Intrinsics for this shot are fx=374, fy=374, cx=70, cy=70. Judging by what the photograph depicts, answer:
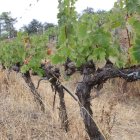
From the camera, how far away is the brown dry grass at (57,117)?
514 centimetres

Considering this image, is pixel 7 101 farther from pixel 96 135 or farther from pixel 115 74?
pixel 115 74

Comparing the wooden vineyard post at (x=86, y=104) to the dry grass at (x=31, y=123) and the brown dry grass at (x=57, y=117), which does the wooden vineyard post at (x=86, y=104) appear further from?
the dry grass at (x=31, y=123)

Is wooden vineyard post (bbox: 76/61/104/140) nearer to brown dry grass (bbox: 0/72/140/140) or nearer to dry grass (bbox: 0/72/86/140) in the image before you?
brown dry grass (bbox: 0/72/140/140)

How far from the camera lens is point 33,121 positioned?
615cm

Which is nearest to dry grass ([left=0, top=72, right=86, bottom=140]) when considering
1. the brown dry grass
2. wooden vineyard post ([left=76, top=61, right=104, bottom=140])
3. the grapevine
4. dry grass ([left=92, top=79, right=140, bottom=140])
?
the brown dry grass

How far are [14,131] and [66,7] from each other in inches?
110

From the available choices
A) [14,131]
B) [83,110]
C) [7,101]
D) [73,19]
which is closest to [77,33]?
[73,19]

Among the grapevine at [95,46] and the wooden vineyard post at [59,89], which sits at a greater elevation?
the grapevine at [95,46]

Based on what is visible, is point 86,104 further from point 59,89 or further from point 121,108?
point 121,108

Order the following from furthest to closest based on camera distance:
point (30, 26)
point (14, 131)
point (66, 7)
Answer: point (30, 26) < point (14, 131) < point (66, 7)

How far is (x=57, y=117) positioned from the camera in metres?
6.10

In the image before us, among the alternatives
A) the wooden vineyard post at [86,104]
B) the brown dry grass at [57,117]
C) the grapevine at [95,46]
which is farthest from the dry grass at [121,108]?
the grapevine at [95,46]

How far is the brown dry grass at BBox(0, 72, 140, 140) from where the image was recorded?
514 cm

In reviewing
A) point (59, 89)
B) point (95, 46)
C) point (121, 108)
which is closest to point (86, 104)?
point (95, 46)
